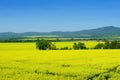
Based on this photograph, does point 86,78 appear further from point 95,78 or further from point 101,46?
point 101,46

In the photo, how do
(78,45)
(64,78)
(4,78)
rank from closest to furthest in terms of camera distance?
(4,78)
(64,78)
(78,45)

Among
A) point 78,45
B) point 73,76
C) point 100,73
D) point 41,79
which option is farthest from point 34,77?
point 78,45

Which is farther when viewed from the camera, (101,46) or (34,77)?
(101,46)

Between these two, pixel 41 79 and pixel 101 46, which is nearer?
pixel 41 79

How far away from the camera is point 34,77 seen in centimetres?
1842

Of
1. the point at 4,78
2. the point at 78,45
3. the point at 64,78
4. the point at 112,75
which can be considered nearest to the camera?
the point at 4,78

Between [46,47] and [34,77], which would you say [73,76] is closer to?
[34,77]

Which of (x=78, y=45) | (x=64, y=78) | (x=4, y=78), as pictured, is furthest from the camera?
(x=78, y=45)

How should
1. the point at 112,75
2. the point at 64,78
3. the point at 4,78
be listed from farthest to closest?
the point at 112,75
the point at 64,78
the point at 4,78

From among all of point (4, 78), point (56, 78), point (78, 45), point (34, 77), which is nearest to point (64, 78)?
point (56, 78)

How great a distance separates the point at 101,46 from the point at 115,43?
4.37m

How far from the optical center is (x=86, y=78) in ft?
63.0

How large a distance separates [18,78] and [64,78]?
271cm

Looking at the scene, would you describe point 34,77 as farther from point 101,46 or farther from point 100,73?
point 101,46
